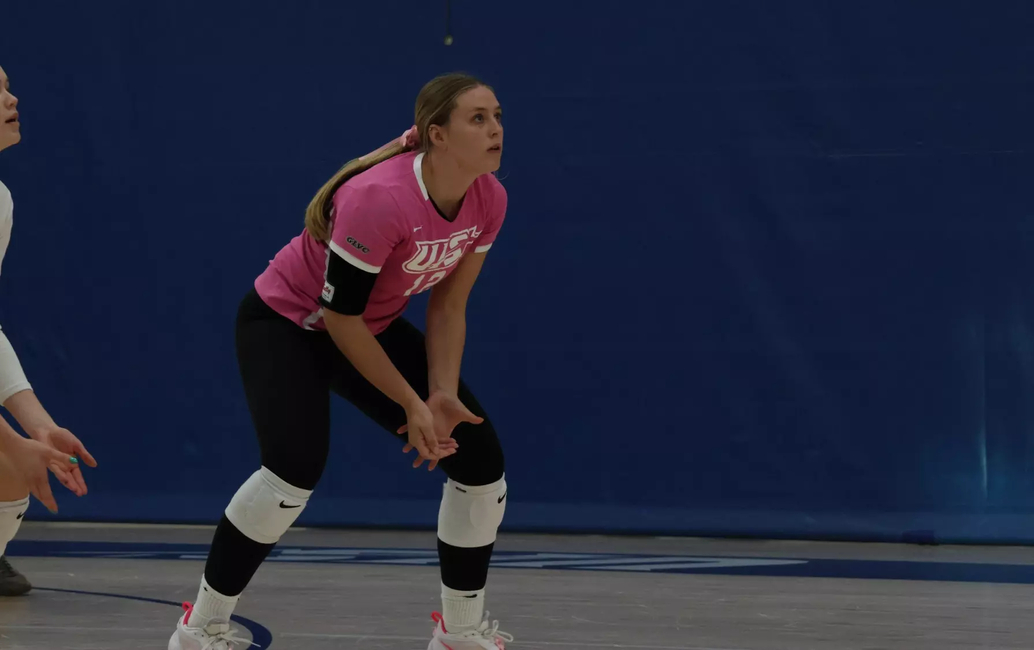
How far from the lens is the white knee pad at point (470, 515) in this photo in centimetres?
266

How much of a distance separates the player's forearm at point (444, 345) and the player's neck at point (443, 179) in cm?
25

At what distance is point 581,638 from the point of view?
2869 millimetres

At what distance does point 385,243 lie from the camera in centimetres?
245

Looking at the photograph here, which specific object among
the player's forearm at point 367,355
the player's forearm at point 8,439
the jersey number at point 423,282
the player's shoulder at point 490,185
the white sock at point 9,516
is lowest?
the white sock at point 9,516

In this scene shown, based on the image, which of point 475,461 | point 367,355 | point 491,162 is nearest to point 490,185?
point 491,162

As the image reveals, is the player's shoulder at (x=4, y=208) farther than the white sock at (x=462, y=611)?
No

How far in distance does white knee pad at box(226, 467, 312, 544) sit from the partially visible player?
1.36 feet

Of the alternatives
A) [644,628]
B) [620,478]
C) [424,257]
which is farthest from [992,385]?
[424,257]

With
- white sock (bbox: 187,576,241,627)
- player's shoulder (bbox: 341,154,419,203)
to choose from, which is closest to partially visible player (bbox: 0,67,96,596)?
white sock (bbox: 187,576,241,627)

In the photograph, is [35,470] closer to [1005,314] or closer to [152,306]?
[152,306]

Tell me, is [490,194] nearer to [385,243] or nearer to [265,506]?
[385,243]

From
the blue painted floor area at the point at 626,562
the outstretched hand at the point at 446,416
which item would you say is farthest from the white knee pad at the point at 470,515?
the blue painted floor area at the point at 626,562

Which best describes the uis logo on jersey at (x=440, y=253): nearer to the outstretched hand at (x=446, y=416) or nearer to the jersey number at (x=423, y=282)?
the jersey number at (x=423, y=282)

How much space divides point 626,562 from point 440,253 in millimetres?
1916
